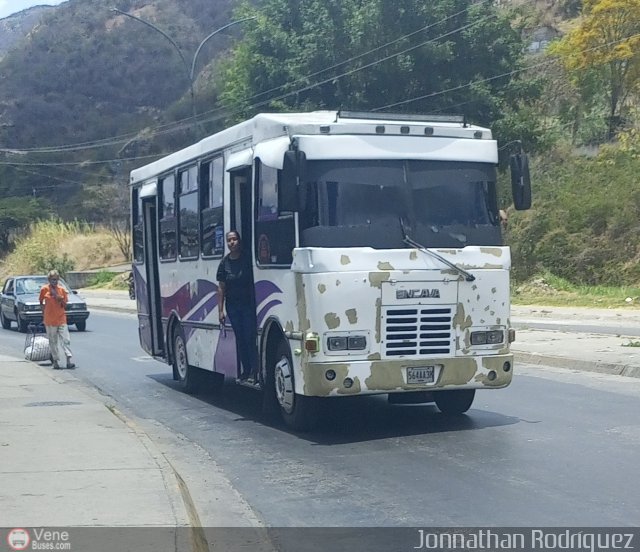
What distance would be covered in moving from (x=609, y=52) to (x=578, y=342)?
33508mm

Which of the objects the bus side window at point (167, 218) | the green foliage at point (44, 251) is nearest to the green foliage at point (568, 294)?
the bus side window at point (167, 218)

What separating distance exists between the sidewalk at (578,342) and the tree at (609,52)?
22253 mm

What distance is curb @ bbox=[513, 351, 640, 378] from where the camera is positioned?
15.7 meters

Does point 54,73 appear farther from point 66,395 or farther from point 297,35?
point 66,395

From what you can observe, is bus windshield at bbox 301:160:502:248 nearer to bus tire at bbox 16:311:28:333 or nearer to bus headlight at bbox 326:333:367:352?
bus headlight at bbox 326:333:367:352

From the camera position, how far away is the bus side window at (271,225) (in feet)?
36.2

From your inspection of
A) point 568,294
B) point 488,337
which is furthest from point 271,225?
point 568,294

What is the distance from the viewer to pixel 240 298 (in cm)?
1248

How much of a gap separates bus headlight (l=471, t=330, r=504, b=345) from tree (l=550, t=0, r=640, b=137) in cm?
4088

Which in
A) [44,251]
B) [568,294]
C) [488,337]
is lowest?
[568,294]

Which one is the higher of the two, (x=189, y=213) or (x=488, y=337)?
(x=189, y=213)

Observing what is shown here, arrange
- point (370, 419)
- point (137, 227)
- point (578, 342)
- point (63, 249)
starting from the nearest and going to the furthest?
point (370, 419) → point (137, 227) → point (578, 342) → point (63, 249)

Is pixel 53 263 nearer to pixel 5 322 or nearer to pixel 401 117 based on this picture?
pixel 5 322

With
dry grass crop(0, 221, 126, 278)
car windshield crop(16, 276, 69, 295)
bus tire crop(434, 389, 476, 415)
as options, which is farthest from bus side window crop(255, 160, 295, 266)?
dry grass crop(0, 221, 126, 278)
